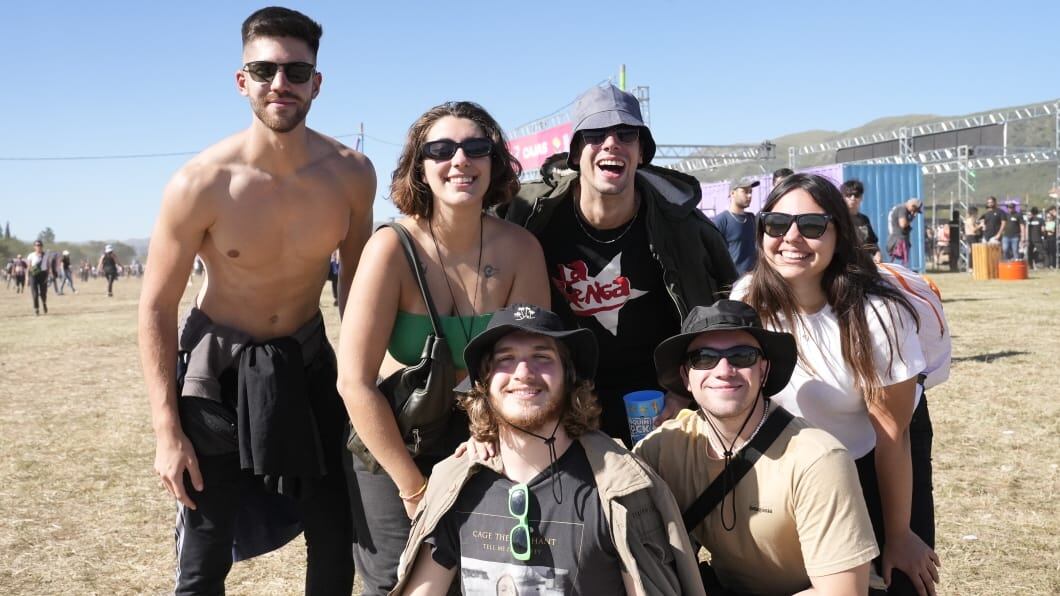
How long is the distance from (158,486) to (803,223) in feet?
17.8

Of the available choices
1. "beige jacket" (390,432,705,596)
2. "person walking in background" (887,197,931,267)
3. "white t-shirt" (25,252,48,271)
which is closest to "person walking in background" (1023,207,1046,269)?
"person walking in background" (887,197,931,267)

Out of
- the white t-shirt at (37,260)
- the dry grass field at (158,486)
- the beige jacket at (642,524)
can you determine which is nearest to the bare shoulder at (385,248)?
the beige jacket at (642,524)

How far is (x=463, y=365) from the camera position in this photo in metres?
2.93

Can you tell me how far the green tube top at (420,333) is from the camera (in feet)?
9.56

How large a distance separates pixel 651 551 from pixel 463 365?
876 mm

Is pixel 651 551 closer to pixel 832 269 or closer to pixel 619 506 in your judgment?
pixel 619 506

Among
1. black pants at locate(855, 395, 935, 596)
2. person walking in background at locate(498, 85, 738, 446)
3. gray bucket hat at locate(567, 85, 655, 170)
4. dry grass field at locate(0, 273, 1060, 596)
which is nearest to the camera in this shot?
black pants at locate(855, 395, 935, 596)

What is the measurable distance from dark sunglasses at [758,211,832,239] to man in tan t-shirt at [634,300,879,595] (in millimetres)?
422

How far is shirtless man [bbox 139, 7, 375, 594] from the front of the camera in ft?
10.3

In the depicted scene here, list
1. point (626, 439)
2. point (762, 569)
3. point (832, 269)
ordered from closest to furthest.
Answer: point (762, 569), point (832, 269), point (626, 439)

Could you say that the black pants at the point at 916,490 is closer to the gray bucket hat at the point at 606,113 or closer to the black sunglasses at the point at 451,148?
the gray bucket hat at the point at 606,113

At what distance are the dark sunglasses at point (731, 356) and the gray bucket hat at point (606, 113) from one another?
106 centimetres

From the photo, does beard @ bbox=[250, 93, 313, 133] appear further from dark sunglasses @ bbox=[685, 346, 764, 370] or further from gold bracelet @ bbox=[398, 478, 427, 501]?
dark sunglasses @ bbox=[685, 346, 764, 370]

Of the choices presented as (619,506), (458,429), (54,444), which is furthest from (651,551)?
(54,444)
